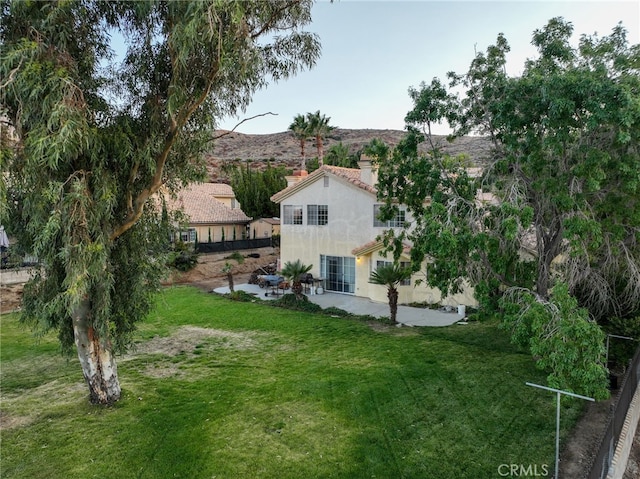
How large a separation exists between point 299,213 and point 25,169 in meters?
17.6

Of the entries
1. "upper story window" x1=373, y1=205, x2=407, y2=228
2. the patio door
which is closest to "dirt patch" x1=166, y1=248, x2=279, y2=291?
the patio door

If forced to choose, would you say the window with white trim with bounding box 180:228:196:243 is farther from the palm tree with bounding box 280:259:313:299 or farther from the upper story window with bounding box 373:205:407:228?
the upper story window with bounding box 373:205:407:228

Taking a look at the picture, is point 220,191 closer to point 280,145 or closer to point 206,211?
A: point 206,211

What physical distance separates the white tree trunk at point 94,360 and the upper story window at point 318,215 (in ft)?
50.1

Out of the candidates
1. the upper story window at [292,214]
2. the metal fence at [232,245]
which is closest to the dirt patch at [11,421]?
the upper story window at [292,214]

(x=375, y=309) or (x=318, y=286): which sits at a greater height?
(x=318, y=286)

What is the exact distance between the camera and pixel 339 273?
77.6 feet

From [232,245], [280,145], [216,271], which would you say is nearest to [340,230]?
[216,271]

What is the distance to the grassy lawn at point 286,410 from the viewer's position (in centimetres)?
782

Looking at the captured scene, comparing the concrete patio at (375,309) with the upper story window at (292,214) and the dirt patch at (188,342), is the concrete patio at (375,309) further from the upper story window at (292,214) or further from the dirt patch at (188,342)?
the dirt patch at (188,342)

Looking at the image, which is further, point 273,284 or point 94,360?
point 273,284

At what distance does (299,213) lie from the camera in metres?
25.0

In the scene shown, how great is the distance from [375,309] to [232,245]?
1678cm

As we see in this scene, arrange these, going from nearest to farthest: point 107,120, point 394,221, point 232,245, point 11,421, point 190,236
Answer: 1. point 107,120
2. point 11,421
3. point 394,221
4. point 190,236
5. point 232,245
